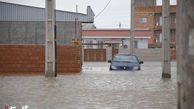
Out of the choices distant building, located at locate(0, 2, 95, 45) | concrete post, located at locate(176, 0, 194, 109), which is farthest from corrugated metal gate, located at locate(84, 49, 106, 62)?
concrete post, located at locate(176, 0, 194, 109)

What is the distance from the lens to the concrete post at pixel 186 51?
2.81m

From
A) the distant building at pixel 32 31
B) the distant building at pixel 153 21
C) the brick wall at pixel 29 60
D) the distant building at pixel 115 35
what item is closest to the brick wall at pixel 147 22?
the distant building at pixel 153 21

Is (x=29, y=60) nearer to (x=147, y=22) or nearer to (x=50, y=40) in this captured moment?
(x=50, y=40)

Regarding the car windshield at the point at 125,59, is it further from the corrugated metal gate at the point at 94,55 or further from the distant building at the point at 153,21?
the distant building at the point at 153,21

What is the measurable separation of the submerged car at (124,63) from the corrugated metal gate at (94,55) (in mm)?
24169

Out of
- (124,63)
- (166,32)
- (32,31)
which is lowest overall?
(124,63)

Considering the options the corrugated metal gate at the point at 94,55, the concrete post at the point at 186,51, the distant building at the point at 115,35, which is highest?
the distant building at the point at 115,35

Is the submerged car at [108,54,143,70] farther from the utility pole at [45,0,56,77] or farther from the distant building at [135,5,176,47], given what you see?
the distant building at [135,5,176,47]

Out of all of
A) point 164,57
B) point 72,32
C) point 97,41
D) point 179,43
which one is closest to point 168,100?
point 179,43

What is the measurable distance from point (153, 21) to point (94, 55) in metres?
20.0

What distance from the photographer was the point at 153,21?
6456 centimetres

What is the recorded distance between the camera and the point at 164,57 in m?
17.8

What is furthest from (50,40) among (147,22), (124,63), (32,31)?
(147,22)

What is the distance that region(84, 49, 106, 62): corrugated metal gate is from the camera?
48.2 m
